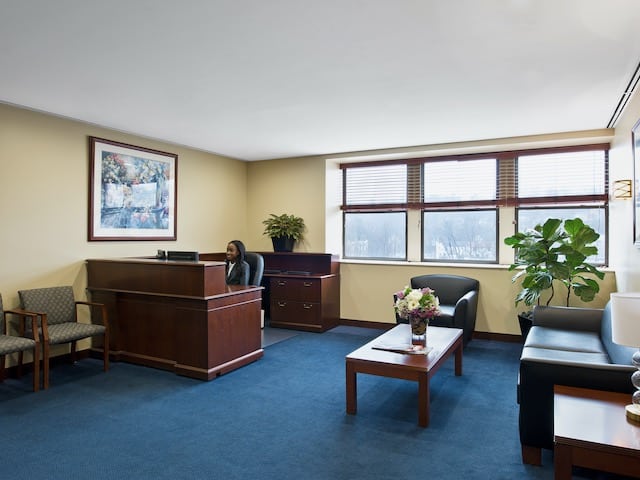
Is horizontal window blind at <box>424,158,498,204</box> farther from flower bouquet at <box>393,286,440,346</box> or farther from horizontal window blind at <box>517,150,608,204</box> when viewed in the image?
flower bouquet at <box>393,286,440,346</box>

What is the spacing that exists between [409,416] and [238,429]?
125 centimetres

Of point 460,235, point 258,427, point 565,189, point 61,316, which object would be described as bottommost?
point 258,427

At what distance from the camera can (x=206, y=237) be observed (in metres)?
6.59

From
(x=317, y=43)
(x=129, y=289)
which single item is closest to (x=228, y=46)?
(x=317, y=43)

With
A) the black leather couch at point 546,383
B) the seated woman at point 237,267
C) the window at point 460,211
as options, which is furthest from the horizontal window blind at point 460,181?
the black leather couch at point 546,383

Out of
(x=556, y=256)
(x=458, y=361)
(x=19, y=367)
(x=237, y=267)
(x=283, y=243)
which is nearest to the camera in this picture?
(x=19, y=367)

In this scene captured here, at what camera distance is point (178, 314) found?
4.33 metres

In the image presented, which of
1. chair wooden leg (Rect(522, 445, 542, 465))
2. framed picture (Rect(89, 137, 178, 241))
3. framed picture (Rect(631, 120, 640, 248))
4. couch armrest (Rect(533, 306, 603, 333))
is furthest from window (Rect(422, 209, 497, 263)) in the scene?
chair wooden leg (Rect(522, 445, 542, 465))

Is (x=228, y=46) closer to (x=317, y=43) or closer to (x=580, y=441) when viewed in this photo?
(x=317, y=43)

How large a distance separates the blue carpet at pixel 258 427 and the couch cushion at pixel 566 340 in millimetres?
492

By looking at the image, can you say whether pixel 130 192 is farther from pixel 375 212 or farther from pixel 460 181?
pixel 460 181

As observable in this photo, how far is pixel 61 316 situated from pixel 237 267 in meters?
1.87

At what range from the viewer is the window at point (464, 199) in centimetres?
557

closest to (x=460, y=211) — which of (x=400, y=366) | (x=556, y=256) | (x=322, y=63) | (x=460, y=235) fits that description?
(x=460, y=235)
